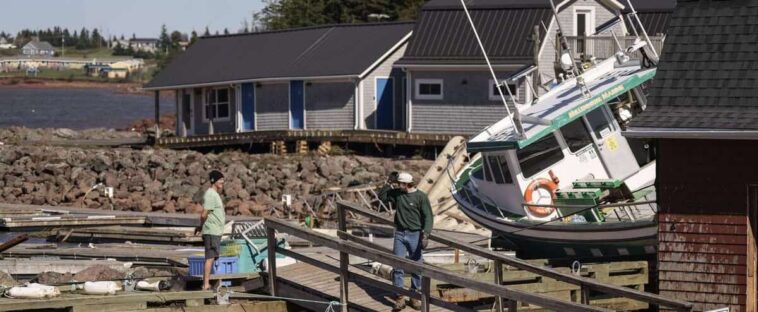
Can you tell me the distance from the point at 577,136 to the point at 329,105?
26.4 meters

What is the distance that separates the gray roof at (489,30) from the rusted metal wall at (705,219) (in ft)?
86.6

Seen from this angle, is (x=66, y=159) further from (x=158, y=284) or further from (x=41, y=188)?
(x=158, y=284)

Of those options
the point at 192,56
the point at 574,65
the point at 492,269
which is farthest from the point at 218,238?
the point at 192,56

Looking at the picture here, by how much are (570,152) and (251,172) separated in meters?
19.0

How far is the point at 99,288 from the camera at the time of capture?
19672mm

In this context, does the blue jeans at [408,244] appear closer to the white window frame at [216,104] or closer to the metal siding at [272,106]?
the metal siding at [272,106]

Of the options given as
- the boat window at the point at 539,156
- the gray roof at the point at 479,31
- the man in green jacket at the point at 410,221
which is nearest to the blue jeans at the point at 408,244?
the man in green jacket at the point at 410,221

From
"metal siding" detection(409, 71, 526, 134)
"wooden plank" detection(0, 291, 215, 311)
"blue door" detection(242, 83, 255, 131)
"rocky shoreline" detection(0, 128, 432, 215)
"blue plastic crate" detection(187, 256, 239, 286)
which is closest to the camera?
"wooden plank" detection(0, 291, 215, 311)

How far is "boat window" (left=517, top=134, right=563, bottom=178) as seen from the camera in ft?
79.0

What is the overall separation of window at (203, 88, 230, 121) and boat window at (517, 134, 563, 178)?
98.3 ft

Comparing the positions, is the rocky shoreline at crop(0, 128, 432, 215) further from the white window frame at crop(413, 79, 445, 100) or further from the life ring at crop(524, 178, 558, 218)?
the life ring at crop(524, 178, 558, 218)

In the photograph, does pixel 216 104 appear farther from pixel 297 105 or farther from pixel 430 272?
pixel 430 272

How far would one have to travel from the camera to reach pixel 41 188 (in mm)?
41594

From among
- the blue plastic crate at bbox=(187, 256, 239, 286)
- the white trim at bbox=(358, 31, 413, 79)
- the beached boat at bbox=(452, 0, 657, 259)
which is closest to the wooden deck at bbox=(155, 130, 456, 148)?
the white trim at bbox=(358, 31, 413, 79)
